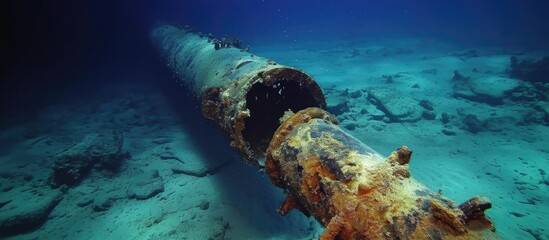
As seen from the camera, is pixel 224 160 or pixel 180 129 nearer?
pixel 224 160

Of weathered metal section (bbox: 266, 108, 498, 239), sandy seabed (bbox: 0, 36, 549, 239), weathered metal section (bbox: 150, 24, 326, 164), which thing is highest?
weathered metal section (bbox: 150, 24, 326, 164)

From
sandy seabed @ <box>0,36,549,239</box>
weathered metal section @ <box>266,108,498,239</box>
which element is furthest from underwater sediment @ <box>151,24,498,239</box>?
sandy seabed @ <box>0,36,549,239</box>

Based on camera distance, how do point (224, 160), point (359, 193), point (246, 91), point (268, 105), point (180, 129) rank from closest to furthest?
point (359, 193) → point (246, 91) → point (268, 105) → point (224, 160) → point (180, 129)

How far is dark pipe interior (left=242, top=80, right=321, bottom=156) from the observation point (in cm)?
419

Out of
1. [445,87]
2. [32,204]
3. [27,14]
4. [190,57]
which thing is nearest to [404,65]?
[445,87]

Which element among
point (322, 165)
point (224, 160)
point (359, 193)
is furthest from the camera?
point (224, 160)

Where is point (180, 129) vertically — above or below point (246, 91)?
below

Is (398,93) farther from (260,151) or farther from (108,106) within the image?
(108,106)

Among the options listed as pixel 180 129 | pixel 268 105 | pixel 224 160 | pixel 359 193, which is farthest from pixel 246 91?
pixel 180 129

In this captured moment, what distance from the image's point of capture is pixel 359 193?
6.04ft

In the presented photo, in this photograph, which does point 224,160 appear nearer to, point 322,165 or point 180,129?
point 180,129

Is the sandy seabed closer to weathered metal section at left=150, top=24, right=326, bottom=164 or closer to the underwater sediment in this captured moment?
weathered metal section at left=150, top=24, right=326, bottom=164

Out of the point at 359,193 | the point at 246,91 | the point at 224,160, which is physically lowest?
the point at 224,160

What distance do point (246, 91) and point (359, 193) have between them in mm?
1951
